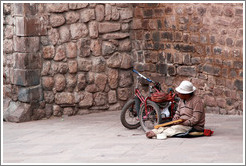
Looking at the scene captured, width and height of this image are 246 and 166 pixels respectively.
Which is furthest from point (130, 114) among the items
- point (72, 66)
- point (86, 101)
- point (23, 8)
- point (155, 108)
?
point (23, 8)

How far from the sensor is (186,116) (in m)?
8.02

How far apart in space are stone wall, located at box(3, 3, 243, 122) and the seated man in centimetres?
176

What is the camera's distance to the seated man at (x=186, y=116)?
794 centimetres

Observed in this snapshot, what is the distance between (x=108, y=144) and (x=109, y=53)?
3.61 m

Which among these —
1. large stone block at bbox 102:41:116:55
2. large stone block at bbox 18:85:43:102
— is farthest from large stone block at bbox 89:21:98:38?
large stone block at bbox 18:85:43:102

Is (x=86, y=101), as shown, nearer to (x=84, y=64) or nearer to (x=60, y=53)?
(x=84, y=64)

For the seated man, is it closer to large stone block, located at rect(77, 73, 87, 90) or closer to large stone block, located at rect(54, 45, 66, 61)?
large stone block, located at rect(77, 73, 87, 90)

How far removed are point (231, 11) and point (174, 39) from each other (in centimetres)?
154

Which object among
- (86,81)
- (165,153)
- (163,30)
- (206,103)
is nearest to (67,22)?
(86,81)

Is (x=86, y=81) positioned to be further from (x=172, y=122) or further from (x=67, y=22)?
(x=172, y=122)

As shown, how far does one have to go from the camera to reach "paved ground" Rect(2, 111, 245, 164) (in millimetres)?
6750

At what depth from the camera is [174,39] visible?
35.2ft

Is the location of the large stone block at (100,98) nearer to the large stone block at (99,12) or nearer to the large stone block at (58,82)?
the large stone block at (58,82)

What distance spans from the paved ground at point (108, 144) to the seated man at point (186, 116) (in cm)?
15
